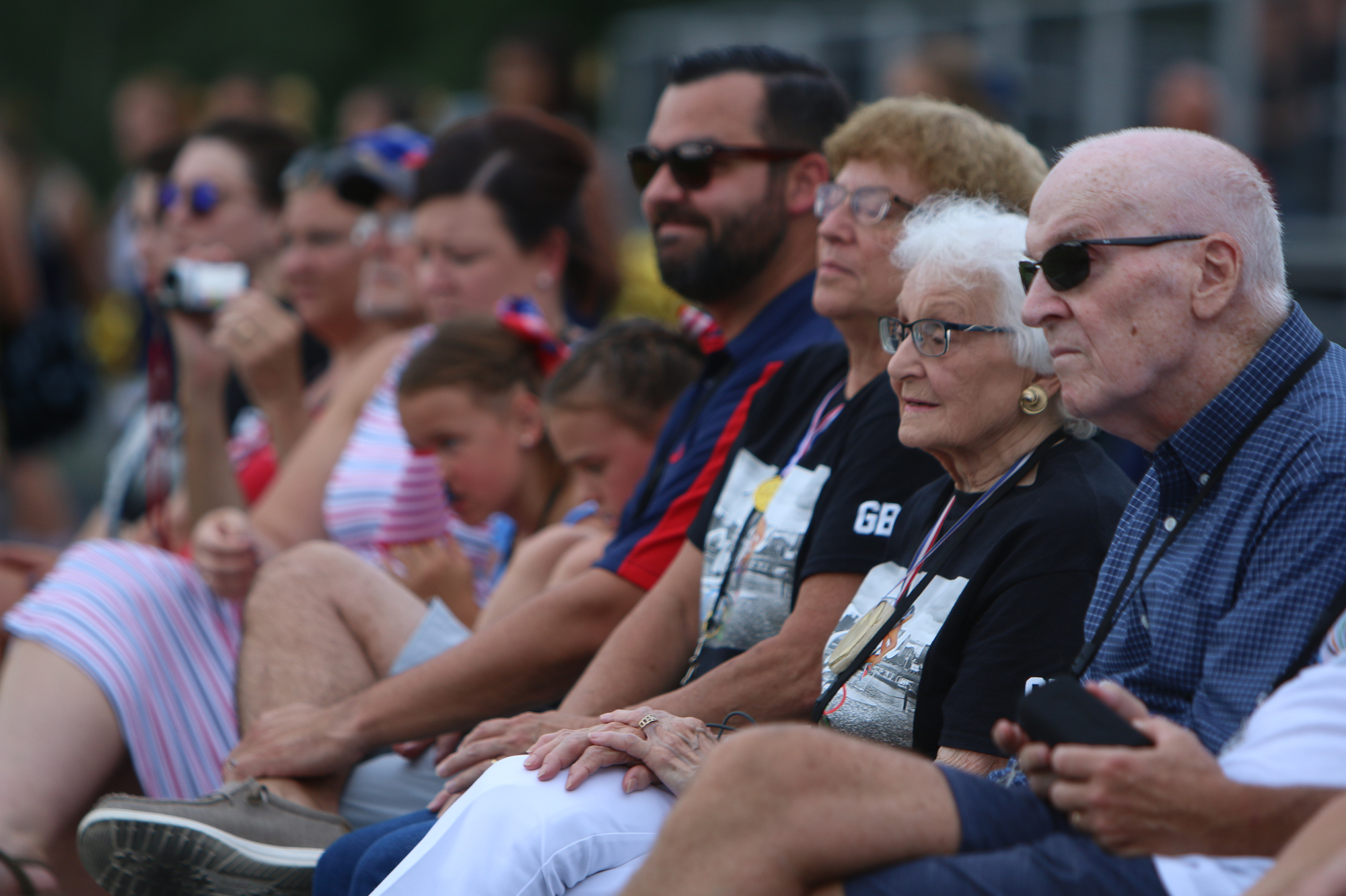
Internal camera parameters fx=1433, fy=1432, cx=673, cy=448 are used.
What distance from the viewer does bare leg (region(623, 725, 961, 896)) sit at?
175 cm

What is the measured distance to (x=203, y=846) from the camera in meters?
2.55

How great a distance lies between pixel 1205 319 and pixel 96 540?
2.70m

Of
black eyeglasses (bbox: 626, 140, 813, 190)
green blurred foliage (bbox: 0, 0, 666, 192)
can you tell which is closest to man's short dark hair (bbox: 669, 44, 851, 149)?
black eyeglasses (bbox: 626, 140, 813, 190)

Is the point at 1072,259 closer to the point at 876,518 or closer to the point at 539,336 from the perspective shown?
the point at 876,518

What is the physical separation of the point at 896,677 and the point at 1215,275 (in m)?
0.75

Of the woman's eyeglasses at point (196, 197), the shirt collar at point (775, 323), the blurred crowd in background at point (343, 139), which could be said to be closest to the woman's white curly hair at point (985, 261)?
the shirt collar at point (775, 323)

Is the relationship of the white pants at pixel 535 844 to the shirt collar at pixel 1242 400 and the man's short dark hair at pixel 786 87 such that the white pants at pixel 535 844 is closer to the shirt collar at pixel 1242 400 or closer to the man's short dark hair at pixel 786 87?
the shirt collar at pixel 1242 400

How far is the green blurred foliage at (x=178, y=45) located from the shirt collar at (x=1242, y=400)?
49.9ft

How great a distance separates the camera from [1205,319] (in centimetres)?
199

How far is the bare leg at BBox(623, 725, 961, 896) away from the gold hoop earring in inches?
28.1

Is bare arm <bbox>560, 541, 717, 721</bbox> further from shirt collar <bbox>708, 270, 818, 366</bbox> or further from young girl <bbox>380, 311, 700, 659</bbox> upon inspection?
shirt collar <bbox>708, 270, 818, 366</bbox>

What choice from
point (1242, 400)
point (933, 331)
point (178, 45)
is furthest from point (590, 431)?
point (178, 45)

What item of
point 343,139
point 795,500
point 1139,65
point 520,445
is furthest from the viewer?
point 1139,65

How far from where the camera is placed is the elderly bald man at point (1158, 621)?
1720mm
